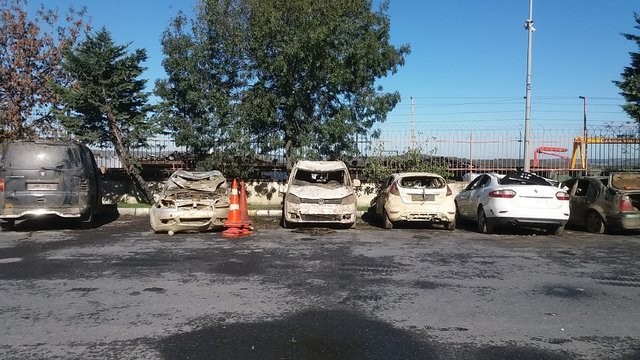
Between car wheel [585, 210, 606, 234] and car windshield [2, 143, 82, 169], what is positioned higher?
car windshield [2, 143, 82, 169]

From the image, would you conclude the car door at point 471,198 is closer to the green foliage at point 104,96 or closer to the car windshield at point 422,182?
the car windshield at point 422,182

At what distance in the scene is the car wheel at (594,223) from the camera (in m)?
12.7

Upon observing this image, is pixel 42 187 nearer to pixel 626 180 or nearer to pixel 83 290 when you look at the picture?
pixel 83 290

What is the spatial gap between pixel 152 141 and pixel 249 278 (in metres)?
10.6

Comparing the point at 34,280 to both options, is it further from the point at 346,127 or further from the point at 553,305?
the point at 346,127

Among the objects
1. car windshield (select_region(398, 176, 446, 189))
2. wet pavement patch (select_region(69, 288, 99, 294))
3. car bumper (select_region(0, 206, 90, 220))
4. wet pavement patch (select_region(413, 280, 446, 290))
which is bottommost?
wet pavement patch (select_region(413, 280, 446, 290))

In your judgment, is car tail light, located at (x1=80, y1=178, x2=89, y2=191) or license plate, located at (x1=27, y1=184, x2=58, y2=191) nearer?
license plate, located at (x1=27, y1=184, x2=58, y2=191)

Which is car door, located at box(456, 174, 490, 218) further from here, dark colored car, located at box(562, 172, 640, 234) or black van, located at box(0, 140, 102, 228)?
black van, located at box(0, 140, 102, 228)

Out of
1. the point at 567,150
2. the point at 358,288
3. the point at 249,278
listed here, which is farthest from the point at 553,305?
the point at 567,150

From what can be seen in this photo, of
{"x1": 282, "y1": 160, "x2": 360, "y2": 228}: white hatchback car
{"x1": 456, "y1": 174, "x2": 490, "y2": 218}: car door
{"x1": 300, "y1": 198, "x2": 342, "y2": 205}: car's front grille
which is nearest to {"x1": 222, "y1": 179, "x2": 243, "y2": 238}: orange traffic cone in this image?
{"x1": 282, "y1": 160, "x2": 360, "y2": 228}: white hatchback car

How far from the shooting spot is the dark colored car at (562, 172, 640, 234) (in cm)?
1207

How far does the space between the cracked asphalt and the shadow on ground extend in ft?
0.06

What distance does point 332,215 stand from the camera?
39.8 ft

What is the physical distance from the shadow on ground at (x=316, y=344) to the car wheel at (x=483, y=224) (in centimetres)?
788
